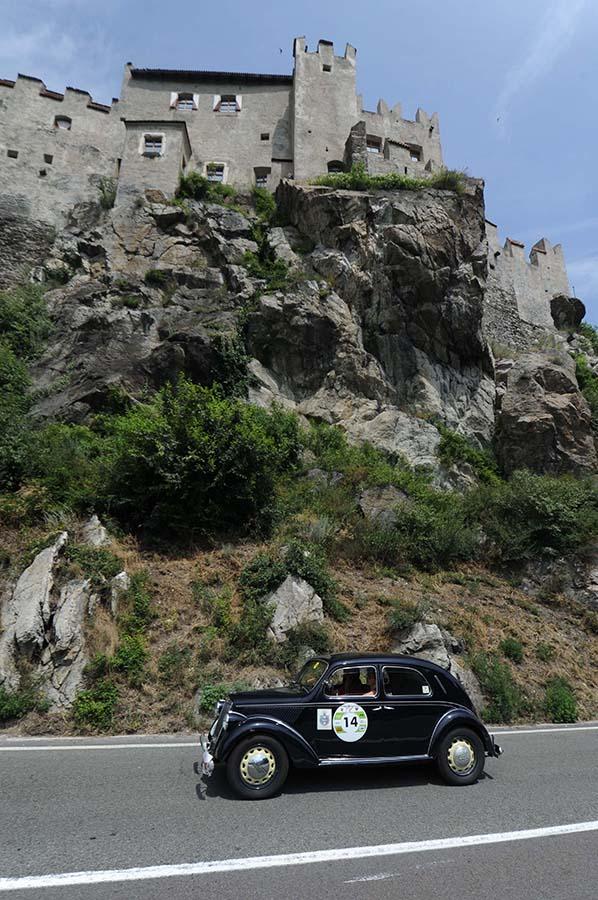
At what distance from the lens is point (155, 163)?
28328 mm

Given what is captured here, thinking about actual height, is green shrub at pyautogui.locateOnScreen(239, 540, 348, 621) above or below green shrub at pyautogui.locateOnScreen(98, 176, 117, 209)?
below

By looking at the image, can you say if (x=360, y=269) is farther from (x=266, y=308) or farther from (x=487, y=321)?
(x=487, y=321)

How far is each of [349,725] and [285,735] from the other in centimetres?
75

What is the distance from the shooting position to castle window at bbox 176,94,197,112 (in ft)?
108

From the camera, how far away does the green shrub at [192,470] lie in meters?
12.5

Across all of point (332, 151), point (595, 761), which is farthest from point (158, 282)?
point (595, 761)

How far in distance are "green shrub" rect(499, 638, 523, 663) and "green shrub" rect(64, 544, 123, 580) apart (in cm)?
853

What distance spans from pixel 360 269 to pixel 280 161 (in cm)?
1277

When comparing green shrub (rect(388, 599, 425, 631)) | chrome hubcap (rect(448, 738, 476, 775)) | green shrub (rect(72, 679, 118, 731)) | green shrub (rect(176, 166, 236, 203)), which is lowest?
chrome hubcap (rect(448, 738, 476, 775))

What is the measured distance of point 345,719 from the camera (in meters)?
5.57

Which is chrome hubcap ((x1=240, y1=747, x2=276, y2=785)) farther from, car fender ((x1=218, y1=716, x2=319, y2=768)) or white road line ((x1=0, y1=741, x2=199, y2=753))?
white road line ((x1=0, y1=741, x2=199, y2=753))

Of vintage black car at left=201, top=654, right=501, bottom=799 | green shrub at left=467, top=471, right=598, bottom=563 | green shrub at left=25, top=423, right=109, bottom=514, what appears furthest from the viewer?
green shrub at left=467, top=471, right=598, bottom=563

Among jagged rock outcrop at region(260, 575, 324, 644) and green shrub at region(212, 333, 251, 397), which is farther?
green shrub at region(212, 333, 251, 397)

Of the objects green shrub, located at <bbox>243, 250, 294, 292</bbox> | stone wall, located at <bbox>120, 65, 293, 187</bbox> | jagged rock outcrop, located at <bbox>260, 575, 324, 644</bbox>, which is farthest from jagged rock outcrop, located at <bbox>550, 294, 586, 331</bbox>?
jagged rock outcrop, located at <bbox>260, 575, 324, 644</bbox>
